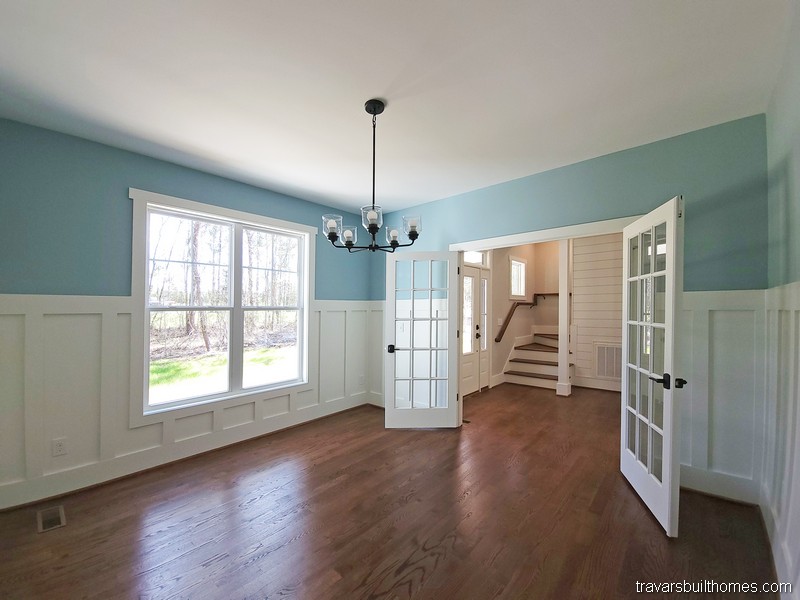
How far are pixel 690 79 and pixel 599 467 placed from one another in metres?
2.83

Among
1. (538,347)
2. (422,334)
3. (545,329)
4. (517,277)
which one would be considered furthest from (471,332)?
(545,329)

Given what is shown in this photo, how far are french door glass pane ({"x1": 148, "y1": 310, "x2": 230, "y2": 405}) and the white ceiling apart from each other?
1.49m

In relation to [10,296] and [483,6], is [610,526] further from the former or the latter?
[10,296]

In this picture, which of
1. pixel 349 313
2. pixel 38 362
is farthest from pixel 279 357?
pixel 38 362

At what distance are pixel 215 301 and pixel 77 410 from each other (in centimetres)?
130

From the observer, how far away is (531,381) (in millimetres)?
5719

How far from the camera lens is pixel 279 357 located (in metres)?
3.85

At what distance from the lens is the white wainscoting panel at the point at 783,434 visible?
1498 millimetres

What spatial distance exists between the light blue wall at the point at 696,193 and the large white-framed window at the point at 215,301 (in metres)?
2.79

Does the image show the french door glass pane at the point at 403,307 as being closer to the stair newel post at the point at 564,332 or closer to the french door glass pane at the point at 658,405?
the french door glass pane at the point at 658,405

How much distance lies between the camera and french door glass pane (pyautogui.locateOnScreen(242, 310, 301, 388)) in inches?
141

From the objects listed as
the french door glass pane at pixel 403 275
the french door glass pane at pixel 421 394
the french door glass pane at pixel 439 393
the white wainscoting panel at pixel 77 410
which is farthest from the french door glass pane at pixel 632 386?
the white wainscoting panel at pixel 77 410

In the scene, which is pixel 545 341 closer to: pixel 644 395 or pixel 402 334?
pixel 402 334

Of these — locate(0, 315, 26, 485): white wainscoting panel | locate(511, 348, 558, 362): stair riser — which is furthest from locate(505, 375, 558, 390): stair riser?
locate(0, 315, 26, 485): white wainscoting panel
